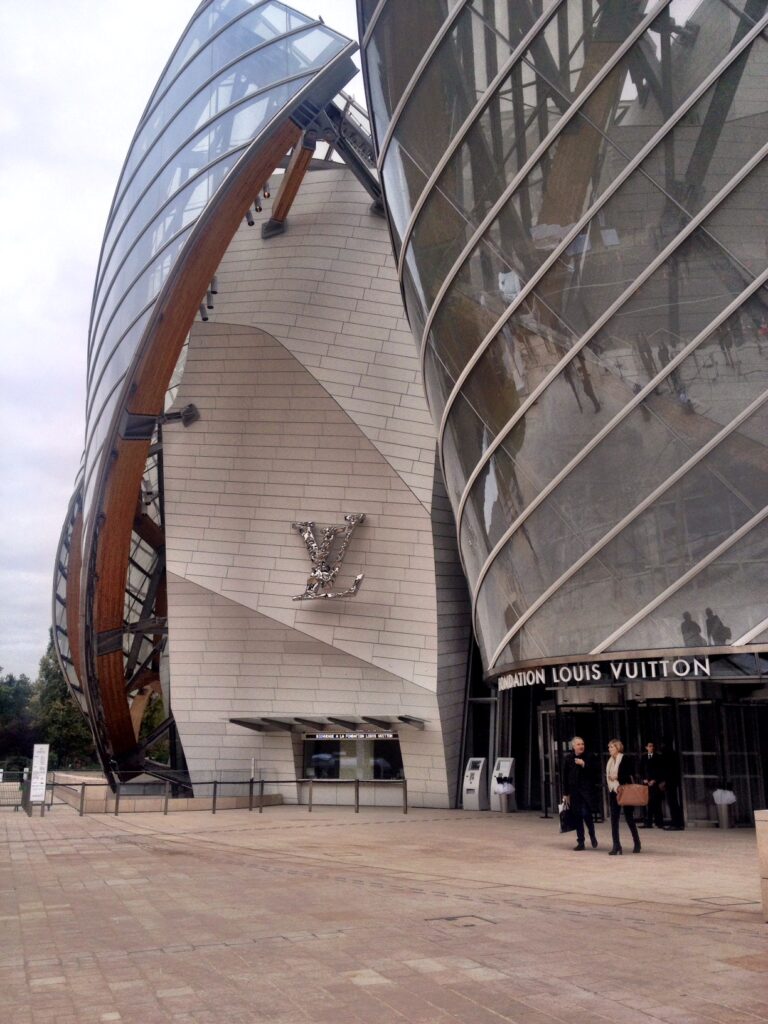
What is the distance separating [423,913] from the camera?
28.2 ft

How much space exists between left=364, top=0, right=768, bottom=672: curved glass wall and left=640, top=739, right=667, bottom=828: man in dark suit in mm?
3136

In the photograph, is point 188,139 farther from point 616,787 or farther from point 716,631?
point 616,787

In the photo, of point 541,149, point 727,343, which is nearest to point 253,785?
point 727,343

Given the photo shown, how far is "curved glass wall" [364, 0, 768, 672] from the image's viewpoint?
49.8 ft

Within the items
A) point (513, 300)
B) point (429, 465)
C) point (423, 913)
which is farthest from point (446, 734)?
point (423, 913)

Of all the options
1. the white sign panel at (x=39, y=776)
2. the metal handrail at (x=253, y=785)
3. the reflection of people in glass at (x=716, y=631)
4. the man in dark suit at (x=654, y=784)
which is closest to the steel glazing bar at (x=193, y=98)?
the white sign panel at (x=39, y=776)

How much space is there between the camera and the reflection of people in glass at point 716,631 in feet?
50.2

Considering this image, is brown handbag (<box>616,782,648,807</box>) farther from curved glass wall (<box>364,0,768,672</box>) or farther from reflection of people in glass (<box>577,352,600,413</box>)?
reflection of people in glass (<box>577,352,600,413</box>)

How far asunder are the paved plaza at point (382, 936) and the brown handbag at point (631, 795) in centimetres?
77

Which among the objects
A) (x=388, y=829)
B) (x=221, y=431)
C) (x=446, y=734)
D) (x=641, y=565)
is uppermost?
(x=221, y=431)

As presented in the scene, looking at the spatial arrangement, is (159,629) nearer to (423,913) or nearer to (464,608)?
(464,608)

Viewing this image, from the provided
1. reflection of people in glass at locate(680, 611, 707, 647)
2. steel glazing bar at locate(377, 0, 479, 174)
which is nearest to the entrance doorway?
reflection of people in glass at locate(680, 611, 707, 647)

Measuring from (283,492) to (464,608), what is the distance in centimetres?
648

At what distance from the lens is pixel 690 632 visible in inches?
614
